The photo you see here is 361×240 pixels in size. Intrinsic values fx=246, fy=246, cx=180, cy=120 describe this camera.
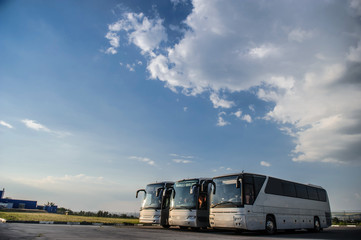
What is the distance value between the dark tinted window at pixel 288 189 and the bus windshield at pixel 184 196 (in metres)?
5.44

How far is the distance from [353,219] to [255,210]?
35.2 meters

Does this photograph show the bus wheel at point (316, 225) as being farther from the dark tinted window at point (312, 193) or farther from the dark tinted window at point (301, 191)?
the dark tinted window at point (301, 191)

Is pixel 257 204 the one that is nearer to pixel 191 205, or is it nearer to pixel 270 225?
pixel 270 225

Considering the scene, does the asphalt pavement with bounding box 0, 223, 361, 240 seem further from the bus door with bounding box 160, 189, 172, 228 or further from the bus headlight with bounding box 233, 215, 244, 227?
the bus door with bounding box 160, 189, 172, 228

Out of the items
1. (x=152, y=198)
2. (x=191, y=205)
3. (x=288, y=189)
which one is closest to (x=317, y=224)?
(x=288, y=189)

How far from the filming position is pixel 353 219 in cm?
3747

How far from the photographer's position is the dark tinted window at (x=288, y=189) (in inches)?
599

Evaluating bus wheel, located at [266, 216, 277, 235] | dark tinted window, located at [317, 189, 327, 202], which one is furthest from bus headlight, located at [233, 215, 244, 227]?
dark tinted window, located at [317, 189, 327, 202]

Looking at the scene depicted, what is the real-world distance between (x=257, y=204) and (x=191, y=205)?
411cm

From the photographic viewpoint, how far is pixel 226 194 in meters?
13.2

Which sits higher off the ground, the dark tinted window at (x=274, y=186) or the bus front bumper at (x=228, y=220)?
the dark tinted window at (x=274, y=186)

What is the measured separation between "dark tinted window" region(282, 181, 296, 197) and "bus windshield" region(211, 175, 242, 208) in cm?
408

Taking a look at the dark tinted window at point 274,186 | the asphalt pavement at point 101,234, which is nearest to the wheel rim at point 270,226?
the asphalt pavement at point 101,234

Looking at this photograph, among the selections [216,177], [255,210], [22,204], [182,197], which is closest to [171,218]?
[182,197]
